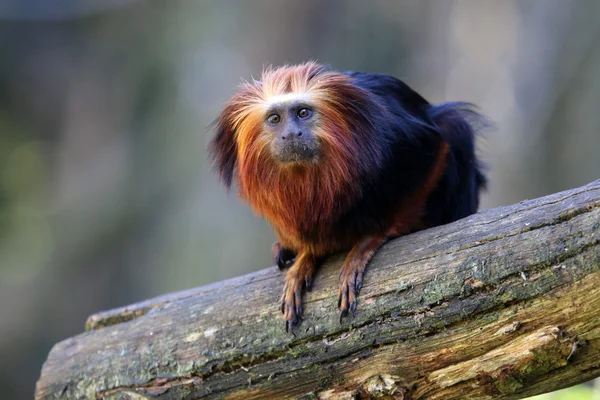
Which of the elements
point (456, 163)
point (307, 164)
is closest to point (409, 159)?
point (456, 163)

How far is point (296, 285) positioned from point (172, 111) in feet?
19.2

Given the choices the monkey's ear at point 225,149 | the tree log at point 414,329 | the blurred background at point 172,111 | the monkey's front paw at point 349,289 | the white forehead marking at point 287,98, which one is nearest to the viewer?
the tree log at point 414,329

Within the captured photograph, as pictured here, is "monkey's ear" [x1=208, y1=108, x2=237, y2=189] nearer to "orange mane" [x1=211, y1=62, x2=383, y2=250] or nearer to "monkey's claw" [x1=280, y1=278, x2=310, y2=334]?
"orange mane" [x1=211, y1=62, x2=383, y2=250]

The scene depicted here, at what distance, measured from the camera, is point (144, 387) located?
9.29 ft

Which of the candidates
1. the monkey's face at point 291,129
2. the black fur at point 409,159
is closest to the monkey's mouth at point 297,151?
the monkey's face at point 291,129

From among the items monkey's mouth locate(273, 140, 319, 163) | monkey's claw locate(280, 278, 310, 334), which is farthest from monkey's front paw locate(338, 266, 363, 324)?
monkey's mouth locate(273, 140, 319, 163)

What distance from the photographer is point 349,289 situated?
2.50 meters

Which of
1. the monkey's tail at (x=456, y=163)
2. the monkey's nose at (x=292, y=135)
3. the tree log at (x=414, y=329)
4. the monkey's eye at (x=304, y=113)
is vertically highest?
the monkey's eye at (x=304, y=113)

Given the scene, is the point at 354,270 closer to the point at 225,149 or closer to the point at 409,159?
the point at 409,159

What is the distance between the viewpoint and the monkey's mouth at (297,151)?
264 cm

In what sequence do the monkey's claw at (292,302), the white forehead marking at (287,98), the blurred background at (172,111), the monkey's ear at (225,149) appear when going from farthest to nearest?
the blurred background at (172,111) < the monkey's ear at (225,149) < the white forehead marking at (287,98) < the monkey's claw at (292,302)

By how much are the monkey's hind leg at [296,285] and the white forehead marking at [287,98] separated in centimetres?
66

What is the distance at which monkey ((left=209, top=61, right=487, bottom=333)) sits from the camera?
8.72 feet

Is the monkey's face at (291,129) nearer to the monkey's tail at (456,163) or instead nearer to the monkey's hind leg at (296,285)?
the monkey's hind leg at (296,285)
